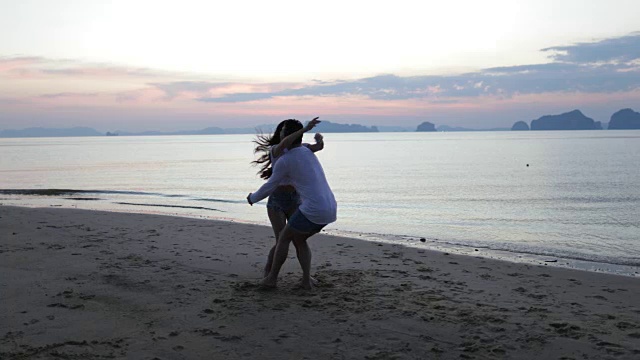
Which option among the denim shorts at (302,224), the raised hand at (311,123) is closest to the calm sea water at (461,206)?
the denim shorts at (302,224)

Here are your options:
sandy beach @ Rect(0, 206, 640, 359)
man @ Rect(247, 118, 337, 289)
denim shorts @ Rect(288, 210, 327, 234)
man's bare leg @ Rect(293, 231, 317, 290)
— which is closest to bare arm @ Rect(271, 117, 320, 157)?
man @ Rect(247, 118, 337, 289)

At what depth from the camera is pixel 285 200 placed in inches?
241

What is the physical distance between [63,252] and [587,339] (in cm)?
712

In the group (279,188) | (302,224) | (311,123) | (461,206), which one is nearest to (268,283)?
(302,224)

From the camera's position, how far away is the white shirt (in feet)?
18.3

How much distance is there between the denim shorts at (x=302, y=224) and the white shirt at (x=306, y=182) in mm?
50

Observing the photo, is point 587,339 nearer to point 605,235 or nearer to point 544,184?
point 605,235

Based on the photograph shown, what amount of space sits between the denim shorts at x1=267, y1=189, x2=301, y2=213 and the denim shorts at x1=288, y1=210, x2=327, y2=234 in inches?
16.8

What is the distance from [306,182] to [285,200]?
0.63 metres

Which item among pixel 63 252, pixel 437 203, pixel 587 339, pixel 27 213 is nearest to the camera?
pixel 587 339

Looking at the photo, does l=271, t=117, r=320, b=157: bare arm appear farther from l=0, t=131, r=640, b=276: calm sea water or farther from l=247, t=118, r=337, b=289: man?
l=0, t=131, r=640, b=276: calm sea water

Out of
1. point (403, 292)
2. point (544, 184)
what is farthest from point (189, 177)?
point (403, 292)

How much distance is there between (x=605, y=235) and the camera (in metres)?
13.0

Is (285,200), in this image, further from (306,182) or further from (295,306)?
(295,306)
